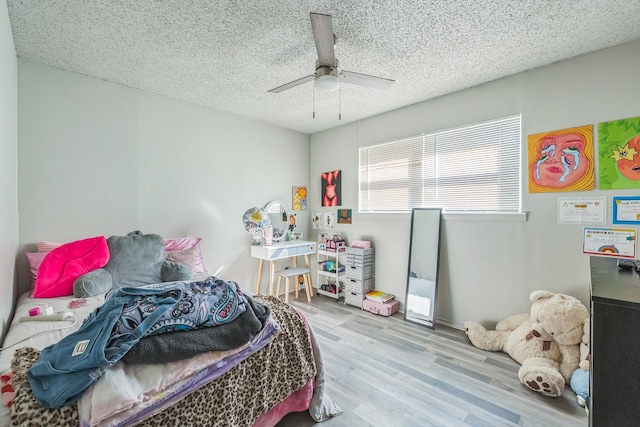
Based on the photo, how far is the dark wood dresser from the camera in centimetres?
71

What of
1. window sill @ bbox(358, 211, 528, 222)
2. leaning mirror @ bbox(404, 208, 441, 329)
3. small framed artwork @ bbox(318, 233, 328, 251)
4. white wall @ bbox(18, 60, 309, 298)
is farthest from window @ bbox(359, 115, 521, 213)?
white wall @ bbox(18, 60, 309, 298)

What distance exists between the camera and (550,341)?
203 centimetres

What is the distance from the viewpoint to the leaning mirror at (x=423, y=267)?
9.39 ft

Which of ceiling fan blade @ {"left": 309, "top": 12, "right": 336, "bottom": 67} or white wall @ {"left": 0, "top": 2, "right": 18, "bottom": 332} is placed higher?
ceiling fan blade @ {"left": 309, "top": 12, "right": 336, "bottom": 67}

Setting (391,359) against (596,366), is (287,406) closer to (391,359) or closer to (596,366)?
(391,359)

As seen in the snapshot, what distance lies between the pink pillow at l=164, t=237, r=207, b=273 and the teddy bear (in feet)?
Answer: 9.39

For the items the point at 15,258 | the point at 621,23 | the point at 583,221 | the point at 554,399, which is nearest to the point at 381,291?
the point at 554,399

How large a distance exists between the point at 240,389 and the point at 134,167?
242 cm

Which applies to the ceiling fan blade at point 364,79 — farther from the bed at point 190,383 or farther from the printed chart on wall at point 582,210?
the printed chart on wall at point 582,210

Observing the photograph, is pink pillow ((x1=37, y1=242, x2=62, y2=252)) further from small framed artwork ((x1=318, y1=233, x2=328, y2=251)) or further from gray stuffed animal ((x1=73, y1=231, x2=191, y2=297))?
small framed artwork ((x1=318, y1=233, x2=328, y2=251))

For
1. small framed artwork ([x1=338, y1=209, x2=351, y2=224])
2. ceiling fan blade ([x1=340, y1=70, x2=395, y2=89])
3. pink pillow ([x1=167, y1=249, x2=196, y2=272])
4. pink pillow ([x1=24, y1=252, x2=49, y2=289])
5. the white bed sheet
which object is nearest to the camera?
the white bed sheet

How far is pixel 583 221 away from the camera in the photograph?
2.13 m

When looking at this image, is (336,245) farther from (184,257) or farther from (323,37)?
(323,37)

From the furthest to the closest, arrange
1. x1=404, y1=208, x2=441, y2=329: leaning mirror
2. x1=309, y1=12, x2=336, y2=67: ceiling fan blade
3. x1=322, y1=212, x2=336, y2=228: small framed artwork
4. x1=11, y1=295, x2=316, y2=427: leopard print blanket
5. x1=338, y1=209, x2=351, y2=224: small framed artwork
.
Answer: x1=322, y1=212, x2=336, y2=228: small framed artwork < x1=338, y1=209, x2=351, y2=224: small framed artwork < x1=404, y1=208, x2=441, y2=329: leaning mirror < x1=309, y1=12, x2=336, y2=67: ceiling fan blade < x1=11, y1=295, x2=316, y2=427: leopard print blanket
